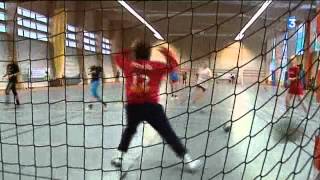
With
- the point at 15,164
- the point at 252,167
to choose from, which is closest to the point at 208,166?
the point at 252,167

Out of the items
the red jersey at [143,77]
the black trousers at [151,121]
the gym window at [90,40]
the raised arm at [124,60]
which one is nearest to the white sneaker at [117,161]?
the black trousers at [151,121]

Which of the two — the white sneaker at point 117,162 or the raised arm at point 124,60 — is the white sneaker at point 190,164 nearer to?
the white sneaker at point 117,162

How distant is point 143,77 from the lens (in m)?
3.85

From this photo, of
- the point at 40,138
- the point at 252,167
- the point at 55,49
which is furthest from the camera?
the point at 55,49

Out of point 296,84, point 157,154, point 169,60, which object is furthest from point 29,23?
point 296,84

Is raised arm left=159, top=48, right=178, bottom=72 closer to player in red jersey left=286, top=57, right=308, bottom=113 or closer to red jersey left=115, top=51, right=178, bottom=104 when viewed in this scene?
red jersey left=115, top=51, right=178, bottom=104

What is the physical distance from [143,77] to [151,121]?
406 mm

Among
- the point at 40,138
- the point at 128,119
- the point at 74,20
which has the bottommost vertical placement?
the point at 40,138

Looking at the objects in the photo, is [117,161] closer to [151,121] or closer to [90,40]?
[151,121]

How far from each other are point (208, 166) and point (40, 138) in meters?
2.61

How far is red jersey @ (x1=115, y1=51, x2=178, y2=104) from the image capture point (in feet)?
12.6

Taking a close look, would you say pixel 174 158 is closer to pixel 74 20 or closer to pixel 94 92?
pixel 94 92

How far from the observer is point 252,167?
4.09 m

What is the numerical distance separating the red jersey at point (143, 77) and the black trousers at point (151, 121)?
63 mm
